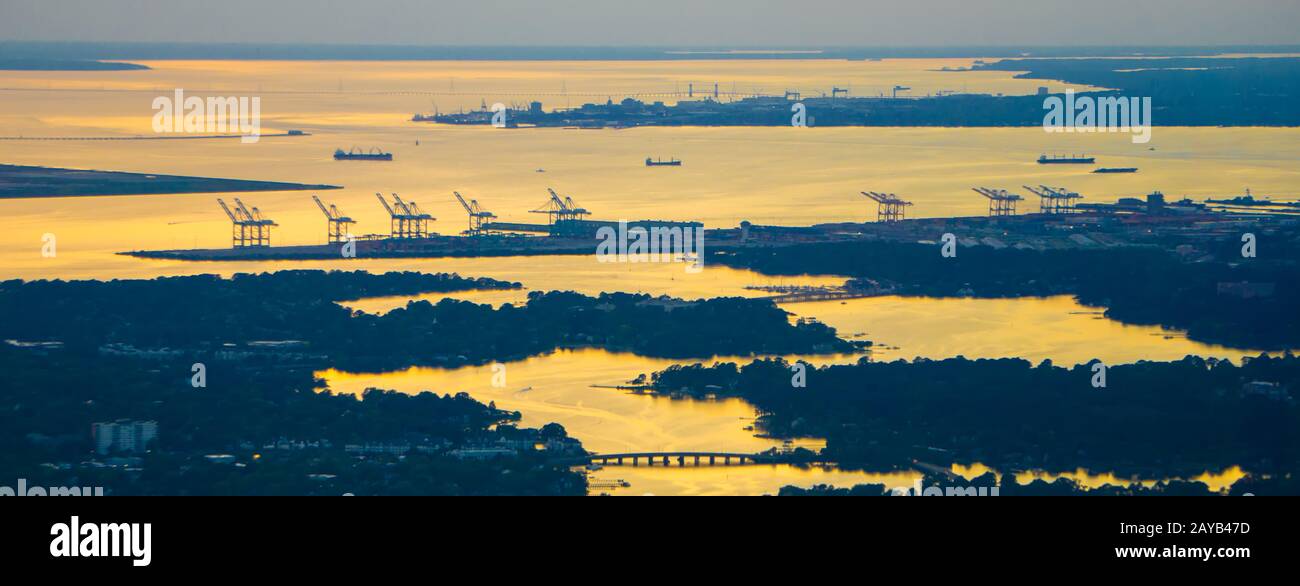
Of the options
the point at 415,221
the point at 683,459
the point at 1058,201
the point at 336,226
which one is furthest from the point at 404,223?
the point at 683,459

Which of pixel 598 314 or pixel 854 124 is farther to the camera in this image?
pixel 854 124

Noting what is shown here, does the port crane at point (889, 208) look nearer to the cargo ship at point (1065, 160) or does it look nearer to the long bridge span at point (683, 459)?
the cargo ship at point (1065, 160)

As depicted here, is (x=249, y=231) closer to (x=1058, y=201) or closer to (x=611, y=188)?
(x=611, y=188)

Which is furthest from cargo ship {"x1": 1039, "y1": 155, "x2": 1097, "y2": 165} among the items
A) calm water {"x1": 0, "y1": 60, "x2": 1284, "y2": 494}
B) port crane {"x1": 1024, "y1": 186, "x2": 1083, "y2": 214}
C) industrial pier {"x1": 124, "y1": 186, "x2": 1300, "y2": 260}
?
industrial pier {"x1": 124, "y1": 186, "x2": 1300, "y2": 260}

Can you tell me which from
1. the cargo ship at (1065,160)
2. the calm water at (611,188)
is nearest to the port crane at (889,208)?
the calm water at (611,188)
